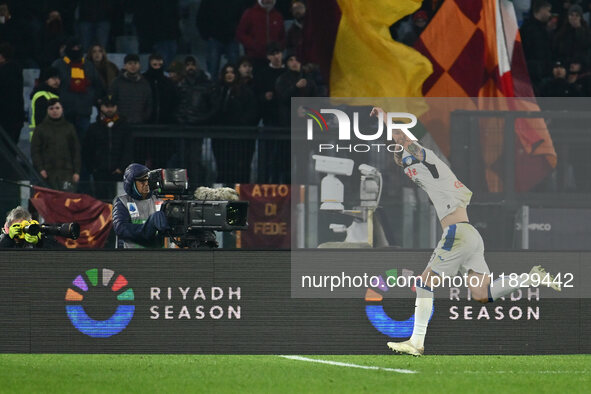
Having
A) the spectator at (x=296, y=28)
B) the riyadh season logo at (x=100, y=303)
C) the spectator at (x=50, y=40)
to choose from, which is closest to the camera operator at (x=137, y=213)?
the riyadh season logo at (x=100, y=303)

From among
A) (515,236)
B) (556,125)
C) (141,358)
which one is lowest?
(141,358)

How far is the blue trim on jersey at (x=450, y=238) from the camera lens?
11902 mm

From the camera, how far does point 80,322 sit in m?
11.5

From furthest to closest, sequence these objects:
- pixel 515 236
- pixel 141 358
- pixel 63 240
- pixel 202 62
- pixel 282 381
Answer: pixel 202 62 → pixel 63 240 → pixel 515 236 → pixel 141 358 → pixel 282 381

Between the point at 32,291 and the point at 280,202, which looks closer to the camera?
the point at 32,291

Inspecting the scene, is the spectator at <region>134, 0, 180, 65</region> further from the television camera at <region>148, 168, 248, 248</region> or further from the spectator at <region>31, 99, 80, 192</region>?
the television camera at <region>148, 168, 248, 248</region>

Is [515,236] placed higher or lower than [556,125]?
lower

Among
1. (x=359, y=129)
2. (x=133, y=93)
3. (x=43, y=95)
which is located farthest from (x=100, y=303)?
(x=133, y=93)

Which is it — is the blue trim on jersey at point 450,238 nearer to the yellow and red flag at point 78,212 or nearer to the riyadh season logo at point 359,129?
the riyadh season logo at point 359,129

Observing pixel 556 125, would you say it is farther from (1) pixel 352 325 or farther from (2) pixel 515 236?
(1) pixel 352 325

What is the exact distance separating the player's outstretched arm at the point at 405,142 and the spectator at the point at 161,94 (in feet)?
10.3

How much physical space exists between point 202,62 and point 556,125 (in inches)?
249

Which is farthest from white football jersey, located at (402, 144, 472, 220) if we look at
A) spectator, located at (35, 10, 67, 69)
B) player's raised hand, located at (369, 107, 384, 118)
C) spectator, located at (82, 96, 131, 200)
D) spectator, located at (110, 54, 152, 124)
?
spectator, located at (35, 10, 67, 69)

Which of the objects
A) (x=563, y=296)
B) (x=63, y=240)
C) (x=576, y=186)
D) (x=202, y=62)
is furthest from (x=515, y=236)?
(x=202, y=62)
